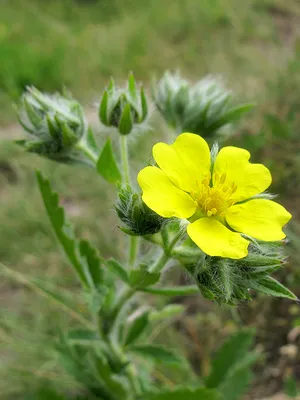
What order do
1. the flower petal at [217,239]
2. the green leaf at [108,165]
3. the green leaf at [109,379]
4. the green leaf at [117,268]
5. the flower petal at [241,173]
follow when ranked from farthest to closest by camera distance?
the green leaf at [109,379], the green leaf at [108,165], the green leaf at [117,268], the flower petal at [241,173], the flower petal at [217,239]

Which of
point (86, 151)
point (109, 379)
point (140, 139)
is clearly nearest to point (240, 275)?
point (86, 151)

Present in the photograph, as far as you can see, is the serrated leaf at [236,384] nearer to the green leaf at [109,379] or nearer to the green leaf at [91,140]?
the green leaf at [109,379]

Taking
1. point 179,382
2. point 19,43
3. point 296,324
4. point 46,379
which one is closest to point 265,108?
point 296,324

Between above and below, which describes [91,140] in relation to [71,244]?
above

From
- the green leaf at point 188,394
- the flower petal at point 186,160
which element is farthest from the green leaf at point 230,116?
the green leaf at point 188,394

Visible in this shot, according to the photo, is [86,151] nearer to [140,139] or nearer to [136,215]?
[136,215]

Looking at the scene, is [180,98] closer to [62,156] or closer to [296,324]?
[62,156]

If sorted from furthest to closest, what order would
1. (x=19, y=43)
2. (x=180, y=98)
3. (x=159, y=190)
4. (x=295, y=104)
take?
(x=19, y=43) → (x=295, y=104) → (x=180, y=98) → (x=159, y=190)
